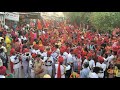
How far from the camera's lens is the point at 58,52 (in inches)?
398

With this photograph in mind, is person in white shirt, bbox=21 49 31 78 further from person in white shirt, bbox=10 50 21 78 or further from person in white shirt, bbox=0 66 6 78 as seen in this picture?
person in white shirt, bbox=0 66 6 78

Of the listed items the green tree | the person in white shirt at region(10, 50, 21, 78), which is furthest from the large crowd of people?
the green tree

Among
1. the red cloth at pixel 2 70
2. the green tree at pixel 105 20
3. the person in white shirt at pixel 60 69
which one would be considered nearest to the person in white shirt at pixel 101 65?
the green tree at pixel 105 20

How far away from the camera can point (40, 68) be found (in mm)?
9945

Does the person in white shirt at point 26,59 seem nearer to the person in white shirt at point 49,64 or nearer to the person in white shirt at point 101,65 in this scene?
the person in white shirt at point 49,64

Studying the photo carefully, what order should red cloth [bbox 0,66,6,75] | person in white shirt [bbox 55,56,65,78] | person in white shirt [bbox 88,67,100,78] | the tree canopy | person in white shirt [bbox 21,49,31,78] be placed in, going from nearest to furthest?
red cloth [bbox 0,66,6,75] → person in white shirt [bbox 88,67,100,78] → person in white shirt [bbox 55,56,65,78] → person in white shirt [bbox 21,49,31,78] → the tree canopy

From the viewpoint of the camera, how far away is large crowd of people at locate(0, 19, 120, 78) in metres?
9.95

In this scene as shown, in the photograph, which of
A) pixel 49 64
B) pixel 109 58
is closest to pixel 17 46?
pixel 49 64

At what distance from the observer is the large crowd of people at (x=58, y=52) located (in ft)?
32.6

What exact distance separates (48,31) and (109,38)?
1843mm

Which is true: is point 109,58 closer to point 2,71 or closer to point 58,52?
point 58,52
